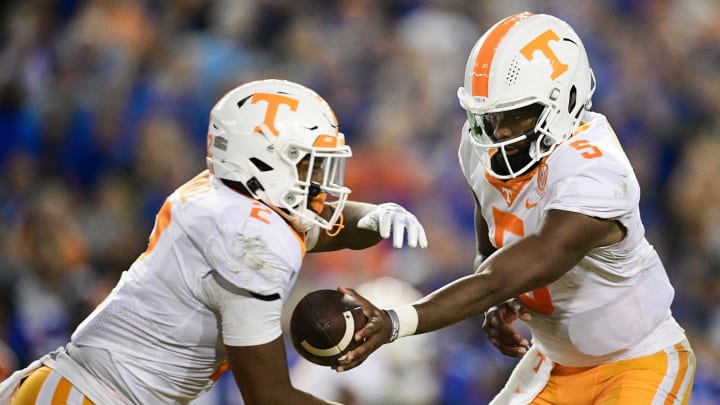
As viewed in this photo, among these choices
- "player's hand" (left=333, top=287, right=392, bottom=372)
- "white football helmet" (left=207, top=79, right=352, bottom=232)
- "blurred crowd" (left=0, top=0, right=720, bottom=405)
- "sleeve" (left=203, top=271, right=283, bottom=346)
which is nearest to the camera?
"sleeve" (left=203, top=271, right=283, bottom=346)

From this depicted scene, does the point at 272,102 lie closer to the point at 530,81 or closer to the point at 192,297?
the point at 192,297

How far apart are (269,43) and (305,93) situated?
14.6 feet

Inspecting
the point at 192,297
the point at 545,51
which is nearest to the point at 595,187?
the point at 545,51

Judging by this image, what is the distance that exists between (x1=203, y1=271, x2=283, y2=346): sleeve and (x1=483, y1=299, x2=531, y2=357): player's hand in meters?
1.08

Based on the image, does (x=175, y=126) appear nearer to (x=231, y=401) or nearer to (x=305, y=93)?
(x=231, y=401)

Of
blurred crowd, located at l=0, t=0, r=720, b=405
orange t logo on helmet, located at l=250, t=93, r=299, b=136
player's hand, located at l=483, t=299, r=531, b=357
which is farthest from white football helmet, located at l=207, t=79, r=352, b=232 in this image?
blurred crowd, located at l=0, t=0, r=720, b=405

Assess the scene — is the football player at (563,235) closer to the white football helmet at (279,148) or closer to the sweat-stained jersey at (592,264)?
the sweat-stained jersey at (592,264)

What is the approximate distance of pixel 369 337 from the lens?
9.30 feet

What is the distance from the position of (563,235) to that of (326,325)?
73cm

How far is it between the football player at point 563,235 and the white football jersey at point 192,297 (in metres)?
0.48

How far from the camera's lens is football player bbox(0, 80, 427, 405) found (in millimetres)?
2730

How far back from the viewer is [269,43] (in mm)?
7383

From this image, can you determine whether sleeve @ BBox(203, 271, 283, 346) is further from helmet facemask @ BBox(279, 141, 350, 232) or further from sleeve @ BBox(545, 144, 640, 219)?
sleeve @ BBox(545, 144, 640, 219)

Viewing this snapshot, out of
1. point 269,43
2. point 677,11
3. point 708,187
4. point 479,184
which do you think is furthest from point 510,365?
point 677,11
